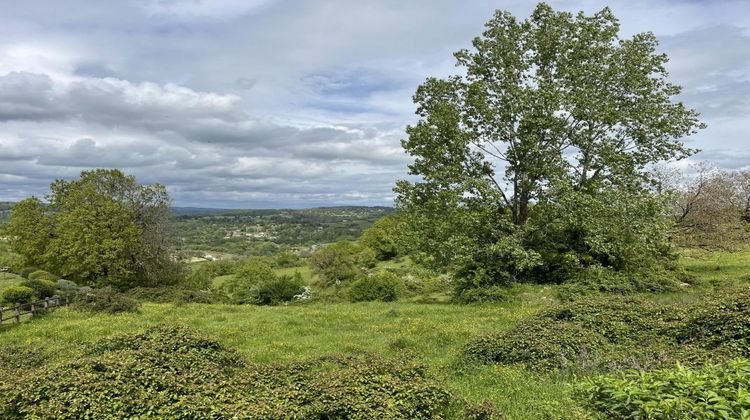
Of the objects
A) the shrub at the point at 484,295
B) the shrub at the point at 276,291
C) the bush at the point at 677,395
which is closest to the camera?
the bush at the point at 677,395

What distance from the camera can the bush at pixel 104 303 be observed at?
25.2 metres

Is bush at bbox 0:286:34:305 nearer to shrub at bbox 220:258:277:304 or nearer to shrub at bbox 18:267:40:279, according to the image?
shrub at bbox 220:258:277:304

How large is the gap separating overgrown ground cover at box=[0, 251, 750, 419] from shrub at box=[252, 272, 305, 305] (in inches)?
422

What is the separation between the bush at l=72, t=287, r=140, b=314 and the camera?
82.7ft

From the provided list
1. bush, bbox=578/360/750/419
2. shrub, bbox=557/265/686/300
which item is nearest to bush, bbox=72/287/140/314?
shrub, bbox=557/265/686/300

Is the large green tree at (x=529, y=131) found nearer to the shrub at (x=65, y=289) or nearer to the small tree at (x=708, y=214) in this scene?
the small tree at (x=708, y=214)

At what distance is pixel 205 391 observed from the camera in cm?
851

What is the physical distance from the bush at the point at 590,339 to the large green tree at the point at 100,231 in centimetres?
4072

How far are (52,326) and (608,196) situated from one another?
97.8ft

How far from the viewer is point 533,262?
24.9 meters

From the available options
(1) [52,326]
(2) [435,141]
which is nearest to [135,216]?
(1) [52,326]

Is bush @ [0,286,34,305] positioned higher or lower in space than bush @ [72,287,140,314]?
higher

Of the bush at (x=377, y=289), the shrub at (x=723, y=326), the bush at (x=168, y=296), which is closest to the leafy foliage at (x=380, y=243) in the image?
the bush at (x=377, y=289)

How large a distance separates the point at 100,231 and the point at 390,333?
36.4 meters
